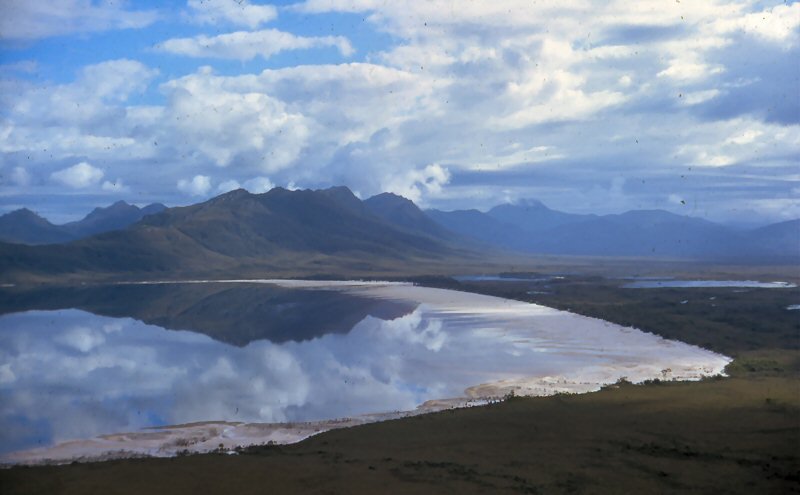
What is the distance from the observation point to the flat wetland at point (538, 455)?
56.5 ft

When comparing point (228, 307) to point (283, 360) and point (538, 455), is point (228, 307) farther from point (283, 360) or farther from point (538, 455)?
point (538, 455)

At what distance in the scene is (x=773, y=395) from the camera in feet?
90.9

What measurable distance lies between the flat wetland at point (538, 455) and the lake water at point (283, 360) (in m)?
4.64

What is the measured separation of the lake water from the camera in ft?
94.9

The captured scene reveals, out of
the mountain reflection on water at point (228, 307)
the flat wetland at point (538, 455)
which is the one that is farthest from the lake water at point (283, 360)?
the flat wetland at point (538, 455)

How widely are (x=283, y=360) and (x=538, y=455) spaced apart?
24280 millimetres

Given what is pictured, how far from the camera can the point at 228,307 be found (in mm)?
74938

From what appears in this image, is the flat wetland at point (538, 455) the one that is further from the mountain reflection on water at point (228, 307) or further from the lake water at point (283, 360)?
the mountain reflection on water at point (228, 307)

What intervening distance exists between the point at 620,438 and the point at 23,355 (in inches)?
1424

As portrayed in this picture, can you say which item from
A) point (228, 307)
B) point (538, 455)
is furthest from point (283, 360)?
point (228, 307)

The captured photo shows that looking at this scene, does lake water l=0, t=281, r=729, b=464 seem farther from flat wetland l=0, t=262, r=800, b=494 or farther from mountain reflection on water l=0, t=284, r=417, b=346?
flat wetland l=0, t=262, r=800, b=494

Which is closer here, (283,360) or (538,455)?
(538,455)

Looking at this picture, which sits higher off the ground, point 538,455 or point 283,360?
point 538,455

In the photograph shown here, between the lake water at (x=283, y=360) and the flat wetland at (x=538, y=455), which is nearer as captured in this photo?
the flat wetland at (x=538, y=455)
